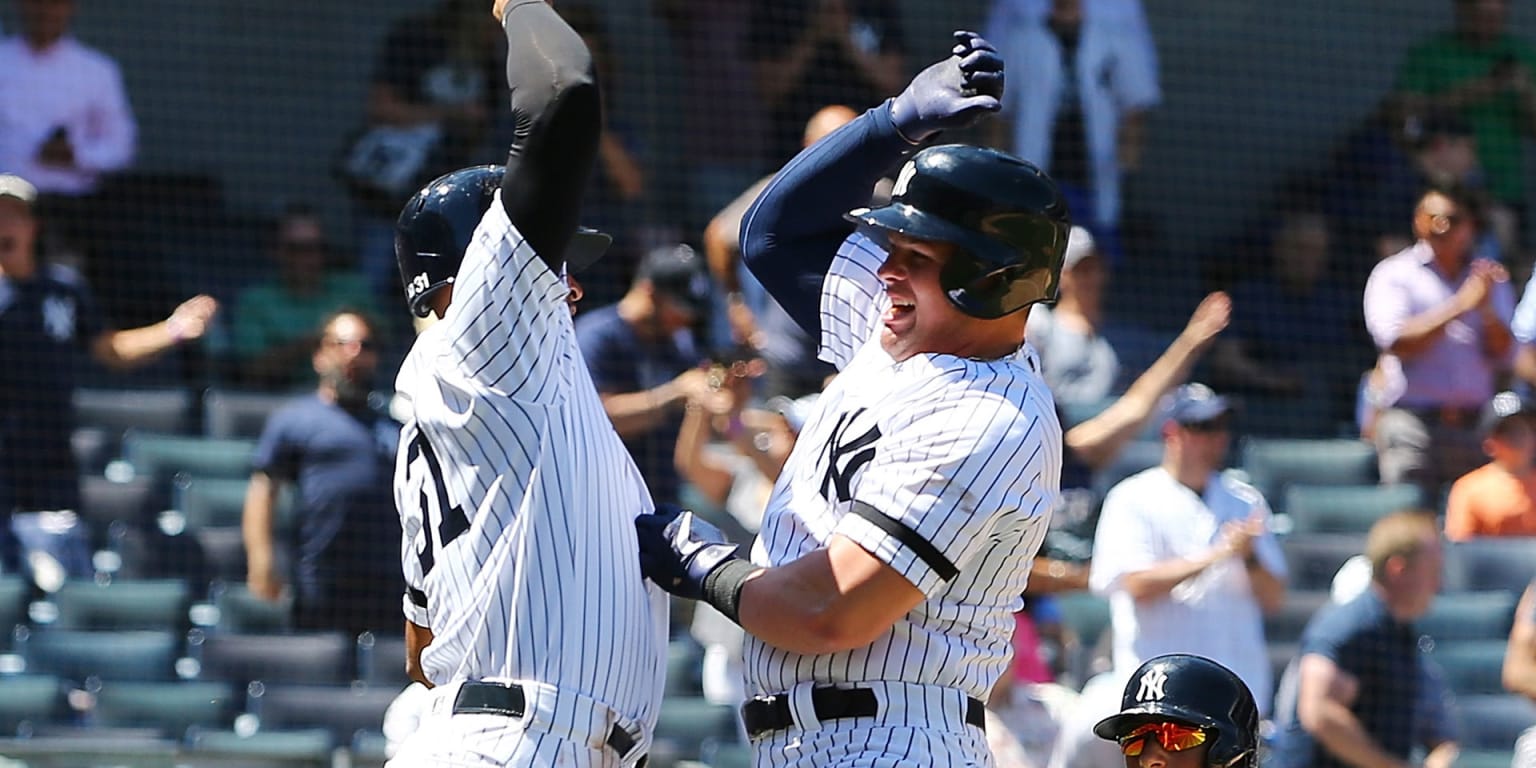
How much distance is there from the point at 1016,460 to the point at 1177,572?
313 cm

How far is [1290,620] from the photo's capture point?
6797mm

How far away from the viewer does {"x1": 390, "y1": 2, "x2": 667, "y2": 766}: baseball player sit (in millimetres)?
2604

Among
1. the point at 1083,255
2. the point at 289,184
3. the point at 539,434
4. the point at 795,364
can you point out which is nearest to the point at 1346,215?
the point at 1083,255

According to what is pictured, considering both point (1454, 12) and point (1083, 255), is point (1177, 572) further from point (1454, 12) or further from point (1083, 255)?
point (1454, 12)

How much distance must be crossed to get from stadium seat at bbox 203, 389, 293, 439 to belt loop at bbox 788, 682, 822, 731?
448 centimetres

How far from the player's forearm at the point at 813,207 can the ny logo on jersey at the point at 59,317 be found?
369 centimetres

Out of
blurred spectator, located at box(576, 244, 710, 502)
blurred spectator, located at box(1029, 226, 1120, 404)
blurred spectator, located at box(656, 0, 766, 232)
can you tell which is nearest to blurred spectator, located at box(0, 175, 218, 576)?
blurred spectator, located at box(576, 244, 710, 502)

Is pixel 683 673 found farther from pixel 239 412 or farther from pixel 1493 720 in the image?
pixel 1493 720

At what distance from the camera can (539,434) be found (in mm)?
2707

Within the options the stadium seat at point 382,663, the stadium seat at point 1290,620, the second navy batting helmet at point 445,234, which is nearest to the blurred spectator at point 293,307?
the stadium seat at point 382,663

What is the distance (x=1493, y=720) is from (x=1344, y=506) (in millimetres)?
825

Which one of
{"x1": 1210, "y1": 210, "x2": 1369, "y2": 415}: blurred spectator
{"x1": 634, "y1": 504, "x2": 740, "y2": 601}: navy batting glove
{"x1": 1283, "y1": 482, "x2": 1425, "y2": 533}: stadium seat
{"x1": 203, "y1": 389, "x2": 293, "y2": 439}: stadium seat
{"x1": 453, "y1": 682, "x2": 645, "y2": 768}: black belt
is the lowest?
{"x1": 453, "y1": 682, "x2": 645, "y2": 768}: black belt

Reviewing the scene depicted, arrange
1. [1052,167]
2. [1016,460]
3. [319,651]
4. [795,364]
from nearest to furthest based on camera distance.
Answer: [1016,460] < [319,651] < [795,364] < [1052,167]

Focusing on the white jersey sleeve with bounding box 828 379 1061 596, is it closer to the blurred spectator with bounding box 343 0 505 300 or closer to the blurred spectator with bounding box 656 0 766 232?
the blurred spectator with bounding box 343 0 505 300
